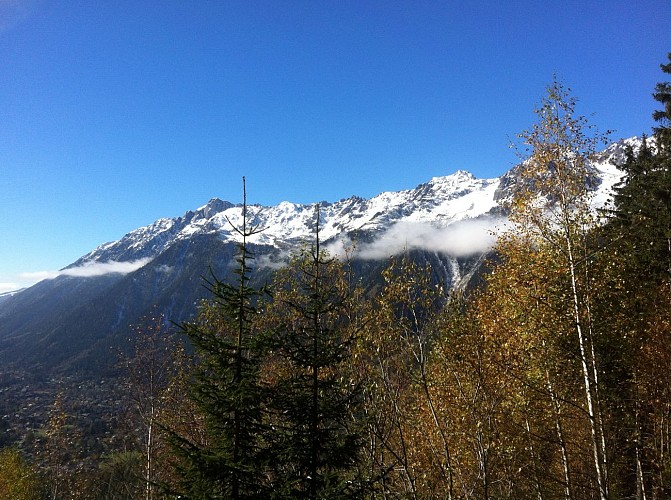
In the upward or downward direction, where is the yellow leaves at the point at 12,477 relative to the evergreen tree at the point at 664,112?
downward

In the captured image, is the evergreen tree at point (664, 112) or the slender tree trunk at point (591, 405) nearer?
the slender tree trunk at point (591, 405)

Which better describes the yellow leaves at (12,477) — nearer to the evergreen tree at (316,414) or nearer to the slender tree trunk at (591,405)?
the evergreen tree at (316,414)

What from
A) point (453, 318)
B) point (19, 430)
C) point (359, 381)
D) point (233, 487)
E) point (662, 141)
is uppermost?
point (662, 141)

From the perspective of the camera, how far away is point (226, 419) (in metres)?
12.0

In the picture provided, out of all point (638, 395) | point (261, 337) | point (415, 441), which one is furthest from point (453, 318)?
point (638, 395)

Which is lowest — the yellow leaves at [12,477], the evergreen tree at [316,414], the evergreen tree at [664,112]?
the yellow leaves at [12,477]

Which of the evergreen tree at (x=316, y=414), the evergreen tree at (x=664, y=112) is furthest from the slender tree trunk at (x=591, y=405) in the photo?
the evergreen tree at (x=664, y=112)

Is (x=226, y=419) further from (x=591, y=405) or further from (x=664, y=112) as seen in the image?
(x=664, y=112)

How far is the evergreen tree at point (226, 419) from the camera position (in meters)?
11.3

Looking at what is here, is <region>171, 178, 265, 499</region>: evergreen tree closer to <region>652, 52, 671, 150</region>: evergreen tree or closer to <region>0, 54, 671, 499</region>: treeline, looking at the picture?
<region>0, 54, 671, 499</region>: treeline

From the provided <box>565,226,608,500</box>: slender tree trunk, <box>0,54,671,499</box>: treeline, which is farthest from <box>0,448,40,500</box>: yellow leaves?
<box>565,226,608,500</box>: slender tree trunk

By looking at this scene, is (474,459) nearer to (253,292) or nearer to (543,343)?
(543,343)

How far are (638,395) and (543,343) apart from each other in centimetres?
652

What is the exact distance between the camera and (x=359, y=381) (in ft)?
41.0
